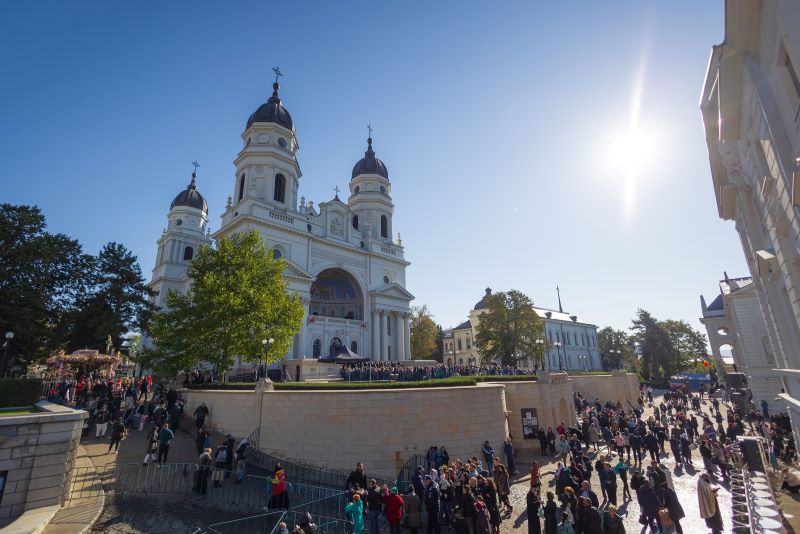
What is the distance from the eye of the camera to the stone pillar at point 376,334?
132 ft

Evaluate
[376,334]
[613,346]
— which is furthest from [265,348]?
[613,346]

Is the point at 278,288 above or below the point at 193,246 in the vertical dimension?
below

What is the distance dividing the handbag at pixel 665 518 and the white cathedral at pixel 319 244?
90.3 feet

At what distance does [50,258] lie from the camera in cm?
2470

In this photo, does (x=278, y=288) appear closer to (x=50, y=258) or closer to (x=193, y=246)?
(x=50, y=258)

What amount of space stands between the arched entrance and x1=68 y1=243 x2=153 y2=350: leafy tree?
51.5 feet

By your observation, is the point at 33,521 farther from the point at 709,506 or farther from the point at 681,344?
the point at 681,344

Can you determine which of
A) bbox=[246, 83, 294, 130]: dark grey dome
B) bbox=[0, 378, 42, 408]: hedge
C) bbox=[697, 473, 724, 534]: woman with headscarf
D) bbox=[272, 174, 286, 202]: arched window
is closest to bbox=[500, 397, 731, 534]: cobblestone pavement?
bbox=[697, 473, 724, 534]: woman with headscarf

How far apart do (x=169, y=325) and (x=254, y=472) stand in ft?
41.1

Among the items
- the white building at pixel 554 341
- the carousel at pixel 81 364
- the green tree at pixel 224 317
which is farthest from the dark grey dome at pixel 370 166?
the carousel at pixel 81 364

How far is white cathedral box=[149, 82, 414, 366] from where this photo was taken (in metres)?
35.2

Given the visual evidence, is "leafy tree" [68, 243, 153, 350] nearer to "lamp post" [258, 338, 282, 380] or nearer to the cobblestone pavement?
"lamp post" [258, 338, 282, 380]

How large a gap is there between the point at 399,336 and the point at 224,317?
24783mm

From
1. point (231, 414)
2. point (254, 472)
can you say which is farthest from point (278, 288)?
point (254, 472)
